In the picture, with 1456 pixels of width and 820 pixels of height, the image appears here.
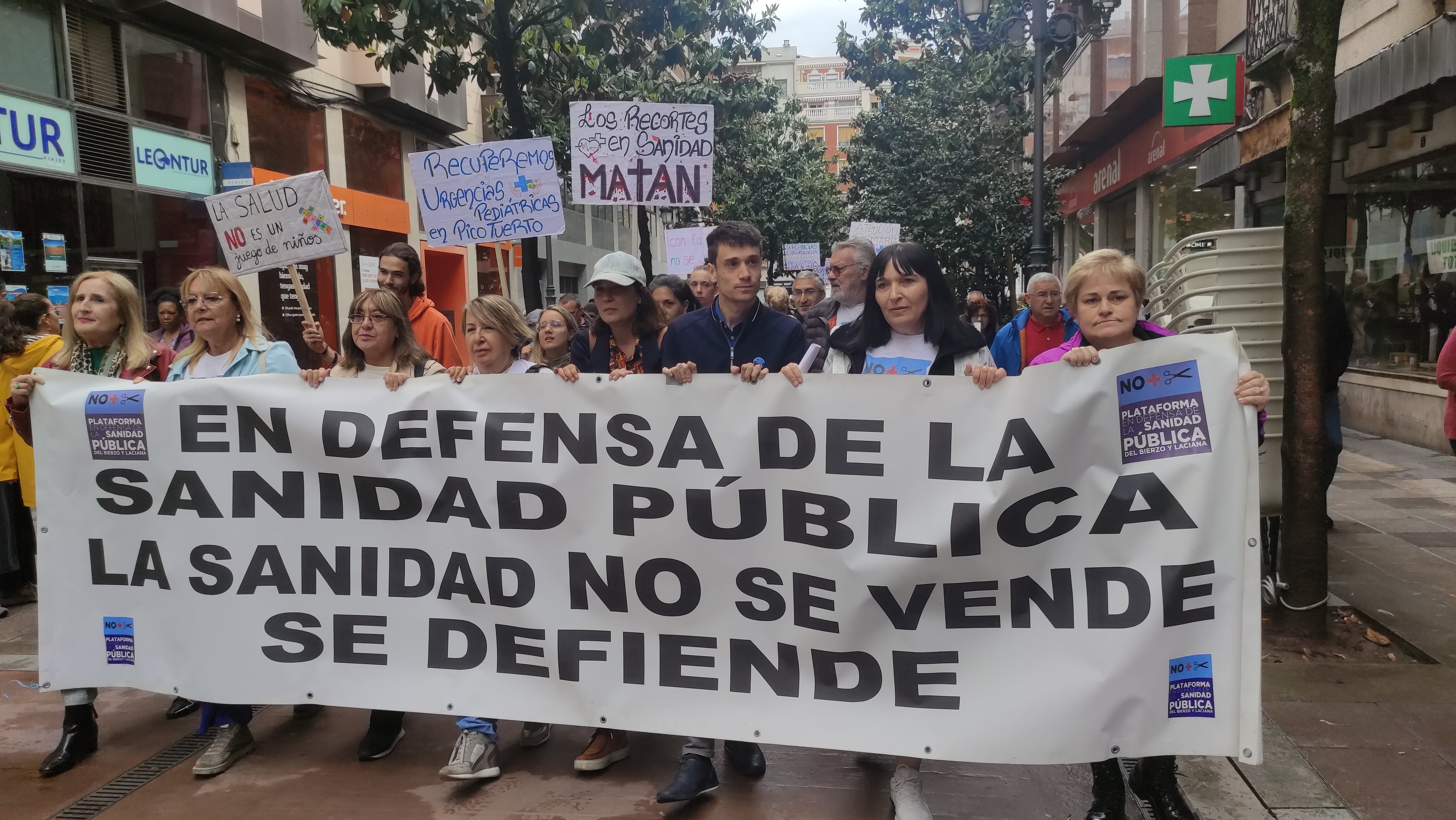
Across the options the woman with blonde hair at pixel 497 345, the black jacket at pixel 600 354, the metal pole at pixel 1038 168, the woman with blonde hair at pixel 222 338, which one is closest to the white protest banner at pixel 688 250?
the metal pole at pixel 1038 168

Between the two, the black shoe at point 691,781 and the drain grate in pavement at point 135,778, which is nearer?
the black shoe at point 691,781

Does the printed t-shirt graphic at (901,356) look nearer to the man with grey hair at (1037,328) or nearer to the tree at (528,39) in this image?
the man with grey hair at (1037,328)

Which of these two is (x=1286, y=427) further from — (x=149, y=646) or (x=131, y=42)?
(x=131, y=42)

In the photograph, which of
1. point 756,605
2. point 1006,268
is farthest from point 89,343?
point 1006,268

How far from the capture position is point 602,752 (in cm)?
396

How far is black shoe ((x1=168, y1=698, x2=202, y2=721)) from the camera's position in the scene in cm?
465

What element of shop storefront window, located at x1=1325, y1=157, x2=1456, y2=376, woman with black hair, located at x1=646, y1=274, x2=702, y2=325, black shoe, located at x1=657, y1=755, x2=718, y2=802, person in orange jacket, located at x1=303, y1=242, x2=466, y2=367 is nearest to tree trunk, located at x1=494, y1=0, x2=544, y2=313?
woman with black hair, located at x1=646, y1=274, x2=702, y2=325

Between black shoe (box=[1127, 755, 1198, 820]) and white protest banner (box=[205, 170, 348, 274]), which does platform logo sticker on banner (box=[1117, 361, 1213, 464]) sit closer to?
black shoe (box=[1127, 755, 1198, 820])

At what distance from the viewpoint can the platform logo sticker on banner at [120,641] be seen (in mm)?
4117

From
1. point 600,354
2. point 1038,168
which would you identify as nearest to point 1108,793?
point 600,354

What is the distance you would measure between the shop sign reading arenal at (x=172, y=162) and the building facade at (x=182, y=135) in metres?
0.02

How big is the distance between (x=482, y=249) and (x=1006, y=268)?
12.1 metres

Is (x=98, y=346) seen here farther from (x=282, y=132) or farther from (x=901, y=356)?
(x=282, y=132)

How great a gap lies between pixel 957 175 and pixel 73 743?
18257 mm
